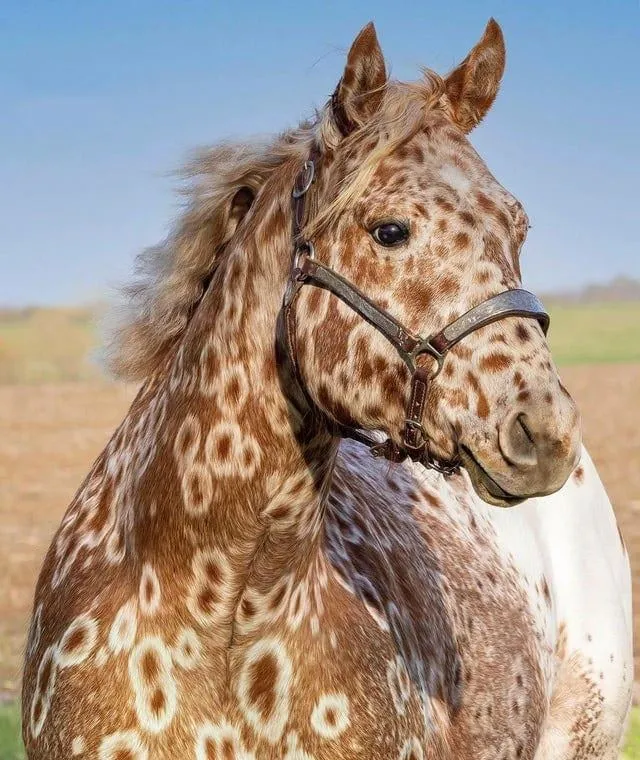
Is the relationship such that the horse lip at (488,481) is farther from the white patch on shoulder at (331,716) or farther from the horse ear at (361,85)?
the horse ear at (361,85)

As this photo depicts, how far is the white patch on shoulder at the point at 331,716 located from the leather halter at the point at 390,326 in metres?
0.67

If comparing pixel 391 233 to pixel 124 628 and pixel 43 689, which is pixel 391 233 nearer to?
pixel 124 628

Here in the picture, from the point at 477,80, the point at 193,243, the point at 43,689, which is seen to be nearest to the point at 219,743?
the point at 43,689

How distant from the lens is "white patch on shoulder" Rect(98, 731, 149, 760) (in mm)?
2955

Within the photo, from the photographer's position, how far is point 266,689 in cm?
299

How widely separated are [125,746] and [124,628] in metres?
0.30

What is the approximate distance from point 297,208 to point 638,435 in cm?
2024

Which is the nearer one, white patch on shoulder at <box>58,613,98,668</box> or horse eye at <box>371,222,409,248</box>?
horse eye at <box>371,222,409,248</box>

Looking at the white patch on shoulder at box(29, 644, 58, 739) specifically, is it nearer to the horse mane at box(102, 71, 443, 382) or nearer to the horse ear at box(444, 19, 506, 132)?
the horse mane at box(102, 71, 443, 382)

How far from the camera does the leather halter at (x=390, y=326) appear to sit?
2711mm

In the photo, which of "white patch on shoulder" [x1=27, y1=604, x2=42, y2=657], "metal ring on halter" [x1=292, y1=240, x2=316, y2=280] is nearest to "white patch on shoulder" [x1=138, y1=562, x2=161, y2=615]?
"white patch on shoulder" [x1=27, y1=604, x2=42, y2=657]

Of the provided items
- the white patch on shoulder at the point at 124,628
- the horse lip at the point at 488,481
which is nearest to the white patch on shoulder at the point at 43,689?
the white patch on shoulder at the point at 124,628

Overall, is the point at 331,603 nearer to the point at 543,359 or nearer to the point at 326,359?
the point at 326,359

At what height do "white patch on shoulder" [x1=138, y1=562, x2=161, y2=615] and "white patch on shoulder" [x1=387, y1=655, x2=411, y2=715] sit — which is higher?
"white patch on shoulder" [x1=138, y1=562, x2=161, y2=615]
